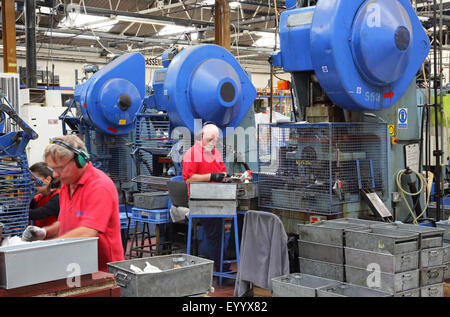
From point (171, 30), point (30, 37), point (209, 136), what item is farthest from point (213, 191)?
point (171, 30)

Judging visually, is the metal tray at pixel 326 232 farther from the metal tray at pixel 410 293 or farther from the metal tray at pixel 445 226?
the metal tray at pixel 445 226

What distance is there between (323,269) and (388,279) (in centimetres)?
50

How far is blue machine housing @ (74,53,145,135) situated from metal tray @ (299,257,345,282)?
14.9 feet

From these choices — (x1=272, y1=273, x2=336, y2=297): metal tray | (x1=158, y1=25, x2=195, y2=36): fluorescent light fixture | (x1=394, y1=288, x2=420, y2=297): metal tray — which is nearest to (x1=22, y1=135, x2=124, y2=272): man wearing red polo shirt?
(x1=272, y1=273, x2=336, y2=297): metal tray

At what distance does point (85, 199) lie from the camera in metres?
2.88

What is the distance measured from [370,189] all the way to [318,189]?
451 mm

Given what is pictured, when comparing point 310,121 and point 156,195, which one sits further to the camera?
point 156,195

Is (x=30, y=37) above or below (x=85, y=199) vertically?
above

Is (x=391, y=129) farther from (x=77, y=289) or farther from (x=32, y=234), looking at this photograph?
(x=77, y=289)

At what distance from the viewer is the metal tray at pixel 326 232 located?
3.57 meters

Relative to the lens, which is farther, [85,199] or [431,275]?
[431,275]

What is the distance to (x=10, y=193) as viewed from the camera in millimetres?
4199
